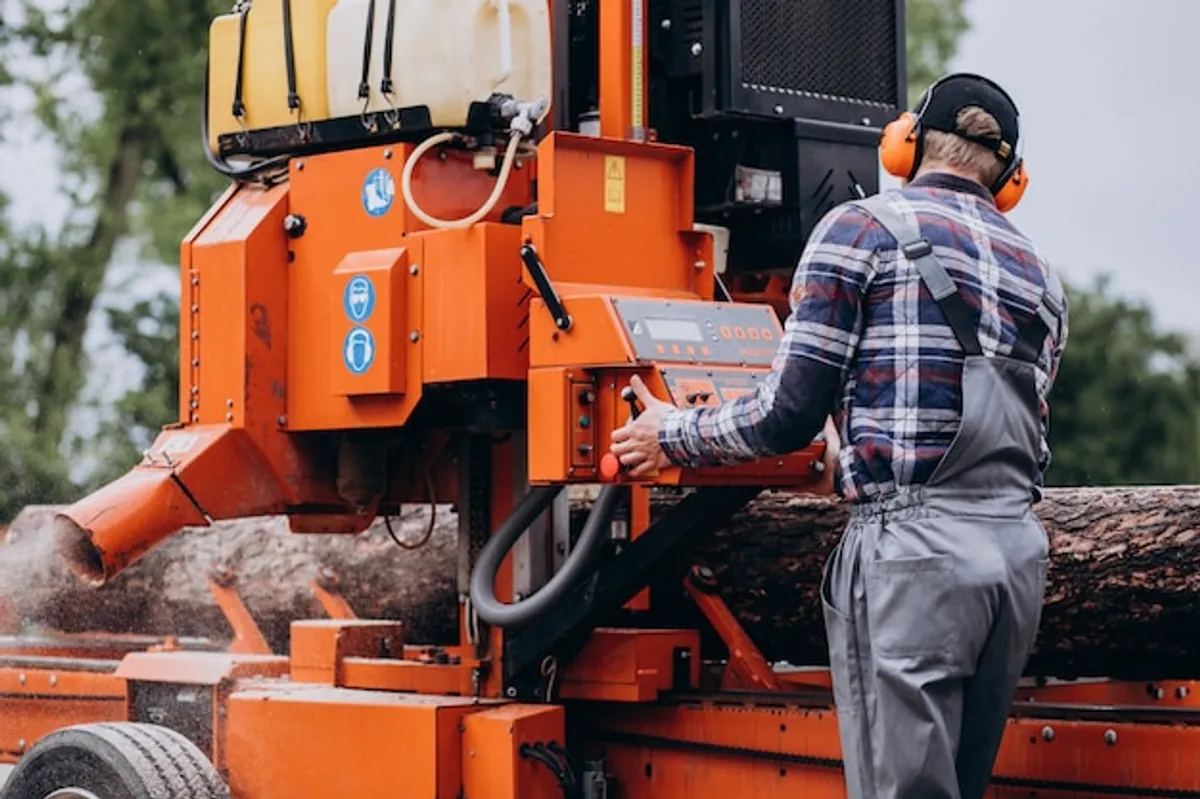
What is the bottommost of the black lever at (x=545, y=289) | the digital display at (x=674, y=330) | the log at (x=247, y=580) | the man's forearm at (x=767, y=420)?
the log at (x=247, y=580)

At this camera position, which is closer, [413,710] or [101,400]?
[413,710]

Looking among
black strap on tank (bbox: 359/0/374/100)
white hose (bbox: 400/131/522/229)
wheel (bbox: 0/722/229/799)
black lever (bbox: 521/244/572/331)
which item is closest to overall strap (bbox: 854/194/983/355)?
black lever (bbox: 521/244/572/331)

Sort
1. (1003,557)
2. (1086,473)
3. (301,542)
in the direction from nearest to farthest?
(1003,557) < (301,542) < (1086,473)

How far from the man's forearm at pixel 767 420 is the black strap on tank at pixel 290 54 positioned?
2.08 m

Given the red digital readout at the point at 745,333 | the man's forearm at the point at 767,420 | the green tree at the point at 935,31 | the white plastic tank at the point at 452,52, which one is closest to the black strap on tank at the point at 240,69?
the white plastic tank at the point at 452,52

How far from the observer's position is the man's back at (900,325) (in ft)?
14.3

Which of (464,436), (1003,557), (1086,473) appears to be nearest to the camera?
(1003,557)

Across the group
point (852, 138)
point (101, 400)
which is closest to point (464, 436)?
point (852, 138)

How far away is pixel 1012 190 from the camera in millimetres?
4742

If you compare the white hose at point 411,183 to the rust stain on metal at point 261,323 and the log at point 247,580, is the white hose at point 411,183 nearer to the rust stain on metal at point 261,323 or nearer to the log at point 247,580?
the rust stain on metal at point 261,323

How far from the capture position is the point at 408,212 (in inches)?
235

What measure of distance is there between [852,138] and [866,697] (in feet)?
7.69

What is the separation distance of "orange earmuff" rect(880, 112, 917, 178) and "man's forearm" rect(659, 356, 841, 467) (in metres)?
0.55

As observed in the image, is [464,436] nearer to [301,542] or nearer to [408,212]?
[408,212]
